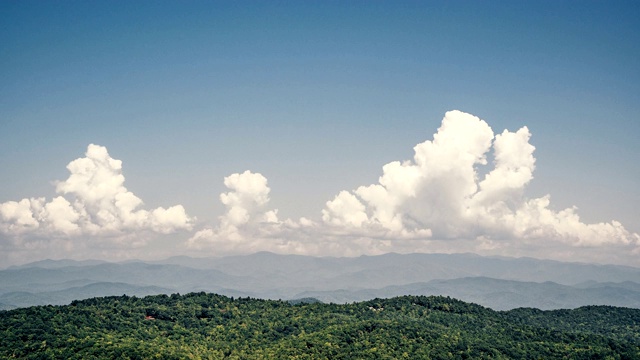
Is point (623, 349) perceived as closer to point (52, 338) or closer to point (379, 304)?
point (379, 304)

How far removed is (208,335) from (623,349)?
112 metres

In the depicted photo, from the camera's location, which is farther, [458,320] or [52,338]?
[458,320]

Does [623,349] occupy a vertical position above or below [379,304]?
below

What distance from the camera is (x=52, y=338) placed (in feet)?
378

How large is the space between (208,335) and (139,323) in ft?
61.7

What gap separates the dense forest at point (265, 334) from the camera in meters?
→ 116

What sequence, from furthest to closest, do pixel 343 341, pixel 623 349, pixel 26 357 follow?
pixel 623 349 < pixel 343 341 < pixel 26 357

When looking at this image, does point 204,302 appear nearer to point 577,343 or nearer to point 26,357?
point 26,357

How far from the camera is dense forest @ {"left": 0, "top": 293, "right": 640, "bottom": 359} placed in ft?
381

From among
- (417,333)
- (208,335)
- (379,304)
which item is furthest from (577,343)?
(208,335)

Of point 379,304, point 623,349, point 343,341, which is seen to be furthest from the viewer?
point 379,304

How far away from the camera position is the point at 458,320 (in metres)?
162

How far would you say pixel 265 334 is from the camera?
141m

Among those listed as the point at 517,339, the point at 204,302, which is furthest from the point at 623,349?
the point at 204,302
